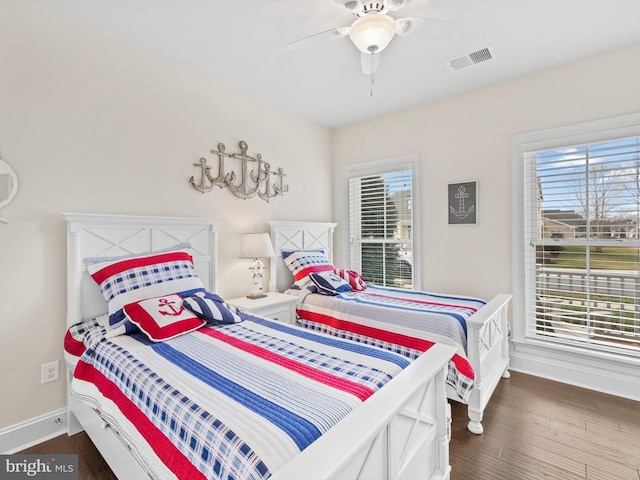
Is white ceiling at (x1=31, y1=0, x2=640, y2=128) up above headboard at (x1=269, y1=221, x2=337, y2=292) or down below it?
above

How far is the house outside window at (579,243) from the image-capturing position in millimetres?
2557

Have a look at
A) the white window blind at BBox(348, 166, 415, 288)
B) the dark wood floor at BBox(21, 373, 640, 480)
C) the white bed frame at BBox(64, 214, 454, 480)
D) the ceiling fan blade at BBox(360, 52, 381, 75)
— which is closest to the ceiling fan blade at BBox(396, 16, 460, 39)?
the ceiling fan blade at BBox(360, 52, 381, 75)

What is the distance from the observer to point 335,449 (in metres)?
0.86

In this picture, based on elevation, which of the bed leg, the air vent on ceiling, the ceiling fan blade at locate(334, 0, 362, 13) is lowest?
the bed leg

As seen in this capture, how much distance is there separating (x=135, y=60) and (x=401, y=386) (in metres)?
2.87

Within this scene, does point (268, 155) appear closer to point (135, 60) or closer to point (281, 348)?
point (135, 60)

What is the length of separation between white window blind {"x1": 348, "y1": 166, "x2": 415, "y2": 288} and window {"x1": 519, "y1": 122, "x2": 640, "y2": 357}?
46.6 inches

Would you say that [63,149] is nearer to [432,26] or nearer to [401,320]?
[432,26]

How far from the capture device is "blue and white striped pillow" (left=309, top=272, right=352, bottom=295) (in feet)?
9.88

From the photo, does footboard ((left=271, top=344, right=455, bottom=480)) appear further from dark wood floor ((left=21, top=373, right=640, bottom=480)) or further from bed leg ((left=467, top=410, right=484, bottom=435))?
bed leg ((left=467, top=410, right=484, bottom=435))

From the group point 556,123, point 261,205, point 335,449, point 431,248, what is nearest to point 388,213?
point 431,248

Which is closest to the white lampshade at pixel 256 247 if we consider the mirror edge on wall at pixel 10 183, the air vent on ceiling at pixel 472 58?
the mirror edge on wall at pixel 10 183

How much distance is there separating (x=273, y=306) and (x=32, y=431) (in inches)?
67.3

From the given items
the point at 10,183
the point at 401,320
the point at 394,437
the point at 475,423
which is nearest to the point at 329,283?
the point at 401,320
